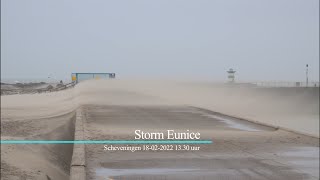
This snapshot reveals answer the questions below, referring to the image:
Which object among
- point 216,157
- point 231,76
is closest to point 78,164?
point 216,157

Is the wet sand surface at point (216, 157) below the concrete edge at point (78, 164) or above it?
below

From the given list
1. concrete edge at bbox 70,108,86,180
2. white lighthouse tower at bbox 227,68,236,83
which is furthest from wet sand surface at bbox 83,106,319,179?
white lighthouse tower at bbox 227,68,236,83

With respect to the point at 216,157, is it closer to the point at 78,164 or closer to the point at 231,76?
the point at 78,164

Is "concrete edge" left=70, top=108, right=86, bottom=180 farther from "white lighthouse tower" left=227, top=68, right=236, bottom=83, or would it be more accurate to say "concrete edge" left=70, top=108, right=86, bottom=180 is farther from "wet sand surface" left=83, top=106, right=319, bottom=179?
"white lighthouse tower" left=227, top=68, right=236, bottom=83

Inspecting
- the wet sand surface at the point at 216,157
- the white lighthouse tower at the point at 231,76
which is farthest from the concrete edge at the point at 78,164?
the white lighthouse tower at the point at 231,76

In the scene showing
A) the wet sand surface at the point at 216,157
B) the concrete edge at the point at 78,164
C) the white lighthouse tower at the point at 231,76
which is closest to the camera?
the concrete edge at the point at 78,164

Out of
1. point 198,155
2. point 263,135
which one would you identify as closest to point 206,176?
point 198,155

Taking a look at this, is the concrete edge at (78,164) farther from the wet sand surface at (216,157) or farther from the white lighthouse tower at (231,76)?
the white lighthouse tower at (231,76)

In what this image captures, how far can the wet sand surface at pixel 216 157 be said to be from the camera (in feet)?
27.7

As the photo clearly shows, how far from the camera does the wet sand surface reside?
845 centimetres

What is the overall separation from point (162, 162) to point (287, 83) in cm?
7054

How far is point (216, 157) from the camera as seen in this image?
10133 millimetres

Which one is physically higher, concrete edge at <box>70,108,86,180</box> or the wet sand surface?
concrete edge at <box>70,108,86,180</box>

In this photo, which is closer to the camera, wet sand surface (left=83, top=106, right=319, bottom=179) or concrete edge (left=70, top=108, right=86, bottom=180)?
concrete edge (left=70, top=108, right=86, bottom=180)
